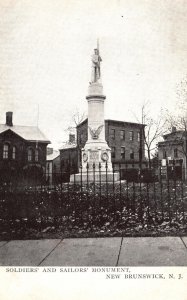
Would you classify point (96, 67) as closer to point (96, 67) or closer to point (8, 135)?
point (96, 67)

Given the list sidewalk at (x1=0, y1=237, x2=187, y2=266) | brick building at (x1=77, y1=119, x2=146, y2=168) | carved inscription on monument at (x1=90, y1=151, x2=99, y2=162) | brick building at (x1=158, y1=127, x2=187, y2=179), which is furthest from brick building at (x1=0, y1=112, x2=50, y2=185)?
sidewalk at (x1=0, y1=237, x2=187, y2=266)

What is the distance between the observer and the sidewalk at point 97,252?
2916mm

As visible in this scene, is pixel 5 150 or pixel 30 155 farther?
pixel 30 155

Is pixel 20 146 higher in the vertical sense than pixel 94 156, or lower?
higher

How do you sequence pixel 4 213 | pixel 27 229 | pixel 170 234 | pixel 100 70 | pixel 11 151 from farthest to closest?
pixel 11 151 < pixel 100 70 < pixel 4 213 < pixel 27 229 < pixel 170 234

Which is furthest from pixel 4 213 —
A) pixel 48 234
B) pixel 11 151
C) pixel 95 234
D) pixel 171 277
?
pixel 11 151

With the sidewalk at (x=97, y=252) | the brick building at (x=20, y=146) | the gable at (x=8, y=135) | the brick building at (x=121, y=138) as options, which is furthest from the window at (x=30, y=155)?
the sidewalk at (x=97, y=252)

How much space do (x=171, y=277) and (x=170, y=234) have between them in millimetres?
908

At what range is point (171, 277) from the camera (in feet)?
9.25

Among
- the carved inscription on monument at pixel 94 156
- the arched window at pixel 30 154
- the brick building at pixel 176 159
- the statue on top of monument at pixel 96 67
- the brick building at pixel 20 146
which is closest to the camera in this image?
the brick building at pixel 176 159

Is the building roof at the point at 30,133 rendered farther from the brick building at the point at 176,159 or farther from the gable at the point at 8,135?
the brick building at the point at 176,159

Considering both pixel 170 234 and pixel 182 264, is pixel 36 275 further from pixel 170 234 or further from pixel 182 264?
pixel 170 234

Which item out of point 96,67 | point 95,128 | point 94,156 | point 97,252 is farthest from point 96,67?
point 97,252

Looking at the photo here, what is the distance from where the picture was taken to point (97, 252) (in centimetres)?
316
